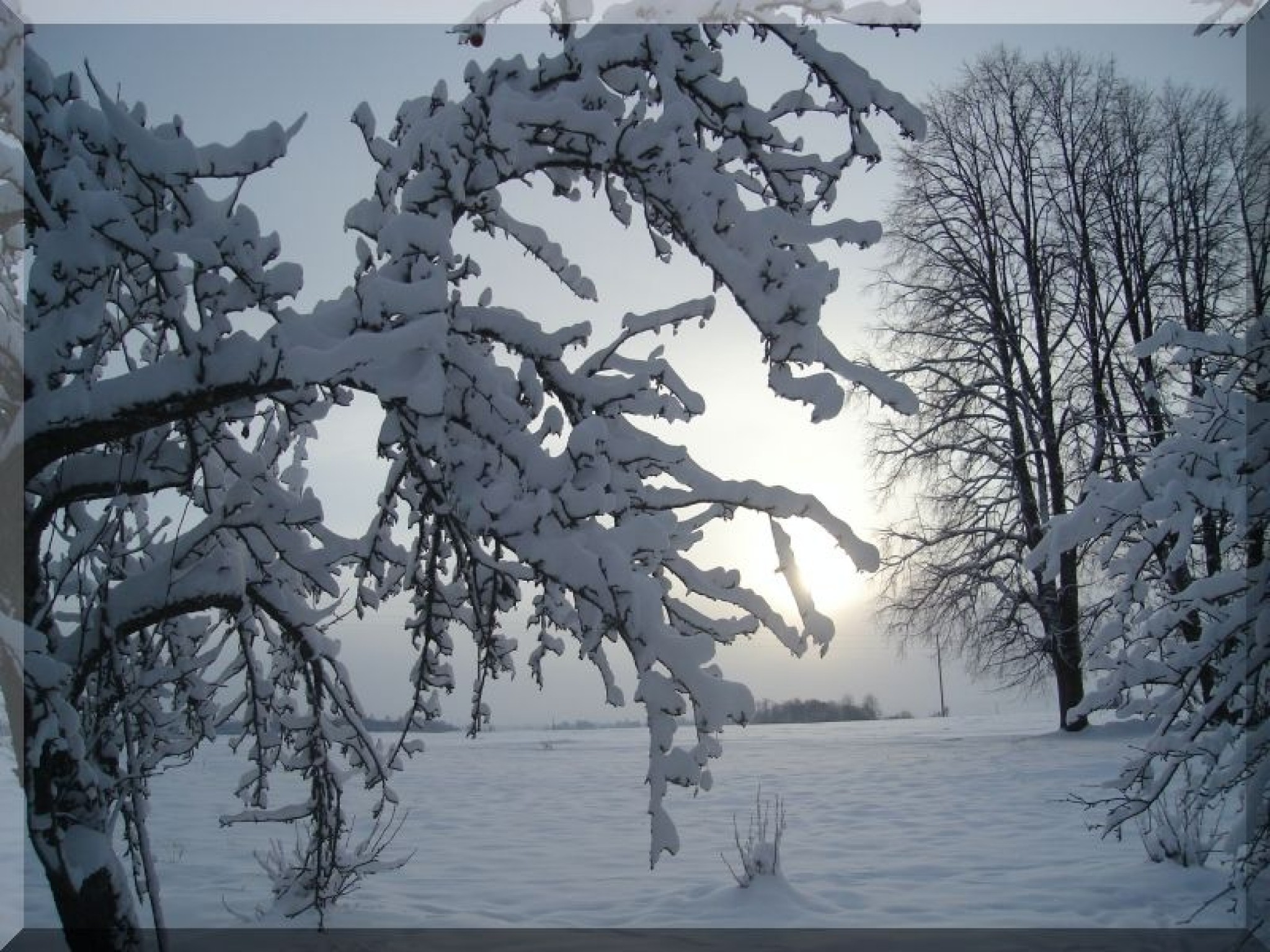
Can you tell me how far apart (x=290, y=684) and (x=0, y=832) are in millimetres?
4232

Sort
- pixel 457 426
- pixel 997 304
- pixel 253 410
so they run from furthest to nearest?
pixel 997 304 → pixel 253 410 → pixel 457 426

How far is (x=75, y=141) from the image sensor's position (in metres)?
3.03

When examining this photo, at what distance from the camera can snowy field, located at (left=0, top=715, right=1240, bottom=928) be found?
5.39 metres

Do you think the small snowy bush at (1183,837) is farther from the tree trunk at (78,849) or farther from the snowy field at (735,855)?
the tree trunk at (78,849)

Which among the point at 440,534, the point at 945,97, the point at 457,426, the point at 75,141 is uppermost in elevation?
the point at 945,97

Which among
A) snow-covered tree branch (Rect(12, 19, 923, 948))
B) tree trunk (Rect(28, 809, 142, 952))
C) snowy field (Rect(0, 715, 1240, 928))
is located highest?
snow-covered tree branch (Rect(12, 19, 923, 948))

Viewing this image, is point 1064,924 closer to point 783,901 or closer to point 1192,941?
point 1192,941

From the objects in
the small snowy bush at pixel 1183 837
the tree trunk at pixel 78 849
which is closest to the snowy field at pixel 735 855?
the small snowy bush at pixel 1183 837

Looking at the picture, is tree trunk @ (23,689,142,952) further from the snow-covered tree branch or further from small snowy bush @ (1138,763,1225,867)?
small snowy bush @ (1138,763,1225,867)

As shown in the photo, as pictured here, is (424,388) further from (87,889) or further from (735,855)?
(735,855)

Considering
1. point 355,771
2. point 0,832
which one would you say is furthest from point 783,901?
point 0,832

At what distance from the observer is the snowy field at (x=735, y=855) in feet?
17.7

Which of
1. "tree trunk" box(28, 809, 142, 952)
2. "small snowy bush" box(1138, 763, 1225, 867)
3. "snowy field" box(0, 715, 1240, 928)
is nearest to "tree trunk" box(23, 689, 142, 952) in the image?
"tree trunk" box(28, 809, 142, 952)

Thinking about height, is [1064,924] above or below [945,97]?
below
